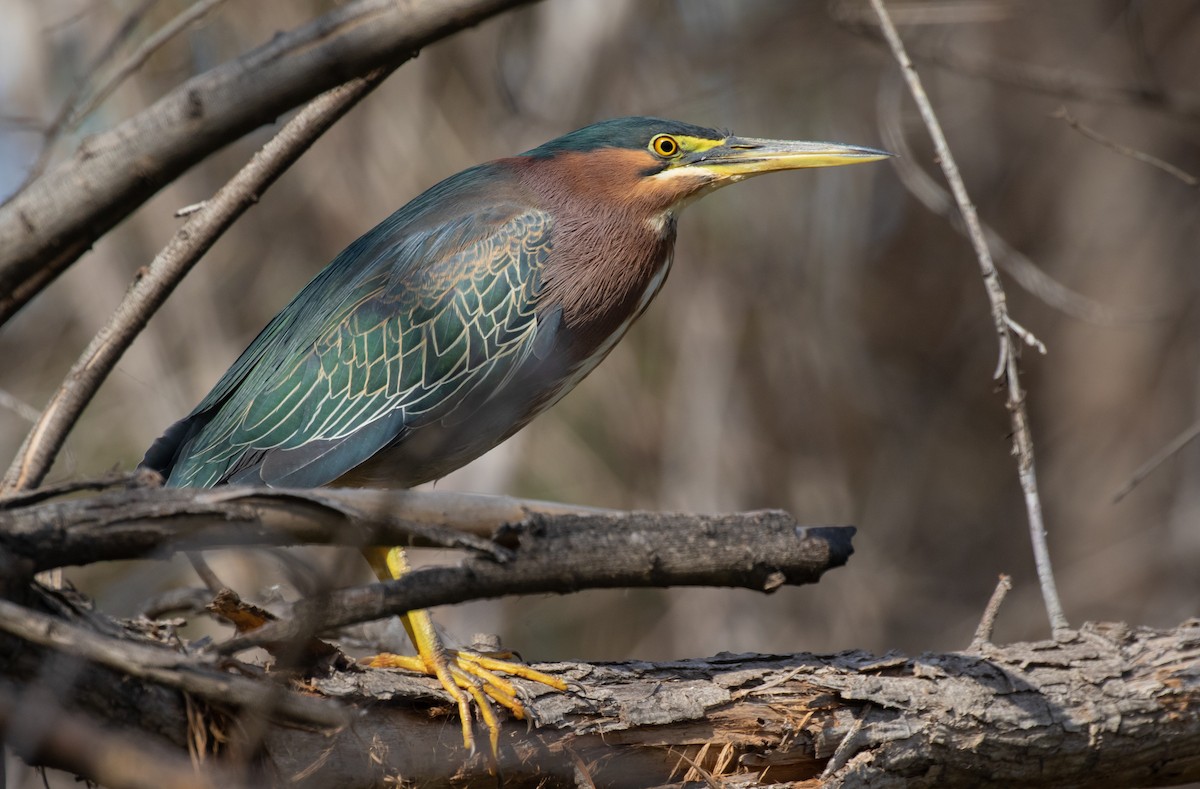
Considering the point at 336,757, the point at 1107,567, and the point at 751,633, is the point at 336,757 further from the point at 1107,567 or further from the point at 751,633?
the point at 1107,567

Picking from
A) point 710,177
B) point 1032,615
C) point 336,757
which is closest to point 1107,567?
point 1032,615

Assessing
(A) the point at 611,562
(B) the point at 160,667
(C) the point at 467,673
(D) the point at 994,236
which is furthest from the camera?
(D) the point at 994,236

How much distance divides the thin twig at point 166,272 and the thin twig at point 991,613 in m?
2.00

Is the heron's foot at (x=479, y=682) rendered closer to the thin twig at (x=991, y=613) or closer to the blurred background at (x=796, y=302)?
the thin twig at (x=991, y=613)

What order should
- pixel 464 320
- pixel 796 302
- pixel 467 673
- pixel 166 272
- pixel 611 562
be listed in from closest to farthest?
pixel 611 562, pixel 467 673, pixel 166 272, pixel 464 320, pixel 796 302

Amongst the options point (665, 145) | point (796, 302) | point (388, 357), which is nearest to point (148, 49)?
point (388, 357)

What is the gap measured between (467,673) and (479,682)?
72 mm

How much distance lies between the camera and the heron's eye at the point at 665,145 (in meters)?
3.73

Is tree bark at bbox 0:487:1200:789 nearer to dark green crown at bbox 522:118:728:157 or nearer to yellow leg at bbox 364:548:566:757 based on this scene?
yellow leg at bbox 364:548:566:757

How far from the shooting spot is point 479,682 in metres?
2.67

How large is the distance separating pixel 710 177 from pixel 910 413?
4725mm

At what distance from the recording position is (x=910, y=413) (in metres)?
7.97

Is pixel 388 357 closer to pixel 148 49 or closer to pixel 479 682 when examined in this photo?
pixel 148 49

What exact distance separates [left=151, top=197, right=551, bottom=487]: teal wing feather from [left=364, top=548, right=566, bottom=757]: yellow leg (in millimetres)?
419
